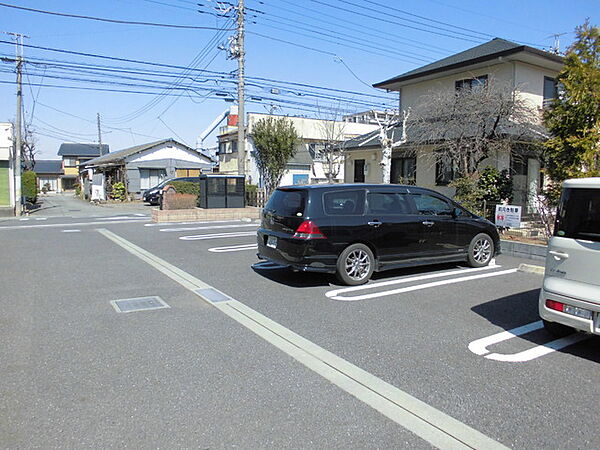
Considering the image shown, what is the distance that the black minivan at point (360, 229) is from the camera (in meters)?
7.03

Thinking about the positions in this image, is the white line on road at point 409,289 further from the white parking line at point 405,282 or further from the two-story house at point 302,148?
the two-story house at point 302,148

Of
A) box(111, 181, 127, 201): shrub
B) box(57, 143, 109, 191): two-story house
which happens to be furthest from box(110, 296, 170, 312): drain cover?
box(57, 143, 109, 191): two-story house

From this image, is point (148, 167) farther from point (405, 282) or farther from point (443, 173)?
point (405, 282)

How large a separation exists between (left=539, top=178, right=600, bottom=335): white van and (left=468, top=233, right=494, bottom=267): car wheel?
13.1 ft

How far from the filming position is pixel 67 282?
7.50m

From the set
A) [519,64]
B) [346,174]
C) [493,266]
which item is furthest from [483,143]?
[346,174]

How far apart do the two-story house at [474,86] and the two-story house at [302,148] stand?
35.5 feet

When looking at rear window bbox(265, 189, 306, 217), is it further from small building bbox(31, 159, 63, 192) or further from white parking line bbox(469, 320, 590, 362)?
small building bbox(31, 159, 63, 192)

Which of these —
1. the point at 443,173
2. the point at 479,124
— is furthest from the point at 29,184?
the point at 479,124

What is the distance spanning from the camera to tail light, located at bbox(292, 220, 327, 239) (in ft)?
22.7

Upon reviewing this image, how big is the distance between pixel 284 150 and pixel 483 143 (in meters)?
11.0

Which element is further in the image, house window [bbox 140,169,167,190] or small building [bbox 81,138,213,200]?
house window [bbox 140,169,167,190]

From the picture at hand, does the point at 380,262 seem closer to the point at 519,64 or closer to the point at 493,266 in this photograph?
the point at 493,266

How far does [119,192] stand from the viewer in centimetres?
3312
